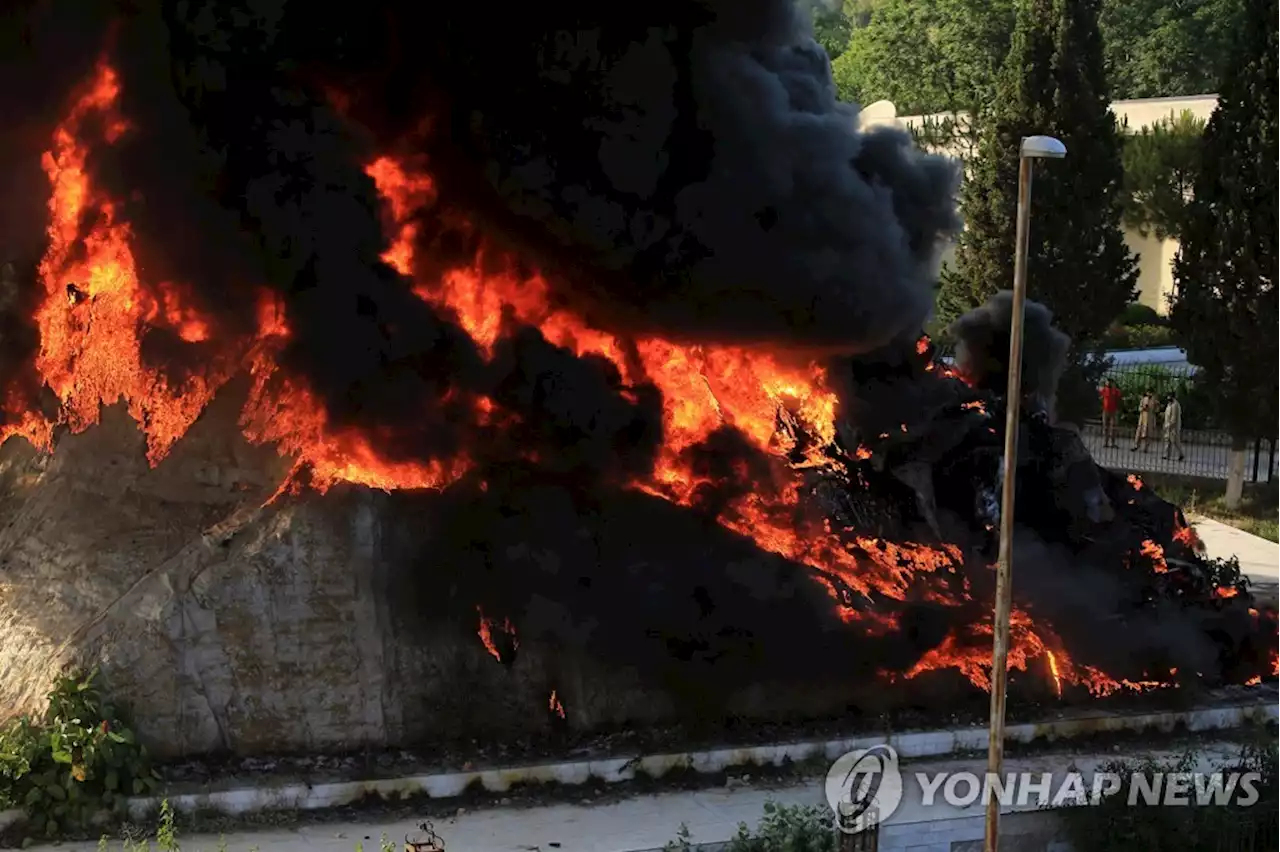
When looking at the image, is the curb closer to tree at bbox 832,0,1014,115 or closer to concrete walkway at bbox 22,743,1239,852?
concrete walkway at bbox 22,743,1239,852

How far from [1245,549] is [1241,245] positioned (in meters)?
4.34

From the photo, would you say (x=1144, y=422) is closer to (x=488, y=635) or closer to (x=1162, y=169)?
(x=1162, y=169)

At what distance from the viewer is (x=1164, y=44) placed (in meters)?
44.2

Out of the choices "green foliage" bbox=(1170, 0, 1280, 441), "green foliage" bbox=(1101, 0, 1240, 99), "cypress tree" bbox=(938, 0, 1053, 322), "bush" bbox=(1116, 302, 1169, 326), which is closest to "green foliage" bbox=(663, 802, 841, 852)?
"green foliage" bbox=(1170, 0, 1280, 441)

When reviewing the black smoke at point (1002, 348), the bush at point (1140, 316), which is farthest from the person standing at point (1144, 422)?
the bush at point (1140, 316)

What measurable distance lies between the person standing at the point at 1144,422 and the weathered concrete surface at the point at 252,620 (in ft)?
50.1

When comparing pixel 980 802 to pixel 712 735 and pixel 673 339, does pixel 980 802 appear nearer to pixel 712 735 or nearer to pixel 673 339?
pixel 712 735

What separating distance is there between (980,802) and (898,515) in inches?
125

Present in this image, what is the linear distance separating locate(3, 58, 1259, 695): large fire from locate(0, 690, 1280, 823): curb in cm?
52

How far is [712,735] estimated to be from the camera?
500 inches

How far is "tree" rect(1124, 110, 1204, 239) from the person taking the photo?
34844 millimetres

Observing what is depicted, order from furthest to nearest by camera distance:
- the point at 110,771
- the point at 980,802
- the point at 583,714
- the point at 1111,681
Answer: the point at 1111,681 < the point at 583,714 < the point at 980,802 < the point at 110,771

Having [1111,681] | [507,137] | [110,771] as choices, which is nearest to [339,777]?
[110,771]

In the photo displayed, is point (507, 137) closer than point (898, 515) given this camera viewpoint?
Yes
